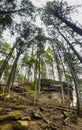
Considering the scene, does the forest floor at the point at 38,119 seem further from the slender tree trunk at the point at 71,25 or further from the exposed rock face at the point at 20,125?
the slender tree trunk at the point at 71,25

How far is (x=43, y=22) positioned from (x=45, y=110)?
6.98m

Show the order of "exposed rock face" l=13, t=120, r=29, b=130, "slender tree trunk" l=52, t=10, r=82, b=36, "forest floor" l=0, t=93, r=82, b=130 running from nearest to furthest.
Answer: "exposed rock face" l=13, t=120, r=29, b=130 → "forest floor" l=0, t=93, r=82, b=130 → "slender tree trunk" l=52, t=10, r=82, b=36

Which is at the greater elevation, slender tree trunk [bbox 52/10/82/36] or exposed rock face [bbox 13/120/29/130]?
slender tree trunk [bbox 52/10/82/36]

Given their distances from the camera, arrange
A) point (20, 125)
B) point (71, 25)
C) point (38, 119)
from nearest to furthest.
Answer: point (20, 125) < point (38, 119) < point (71, 25)

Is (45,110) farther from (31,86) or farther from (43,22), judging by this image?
(31,86)

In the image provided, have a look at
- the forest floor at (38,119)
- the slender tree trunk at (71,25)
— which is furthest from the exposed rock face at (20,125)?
the slender tree trunk at (71,25)

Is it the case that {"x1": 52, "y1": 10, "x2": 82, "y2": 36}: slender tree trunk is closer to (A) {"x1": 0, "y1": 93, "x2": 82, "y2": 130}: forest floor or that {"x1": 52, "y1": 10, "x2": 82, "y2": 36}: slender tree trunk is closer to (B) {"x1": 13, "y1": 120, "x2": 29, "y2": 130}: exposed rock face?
(A) {"x1": 0, "y1": 93, "x2": 82, "y2": 130}: forest floor

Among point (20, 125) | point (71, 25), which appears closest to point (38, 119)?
point (20, 125)

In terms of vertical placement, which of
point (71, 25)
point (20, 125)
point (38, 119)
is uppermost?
point (71, 25)

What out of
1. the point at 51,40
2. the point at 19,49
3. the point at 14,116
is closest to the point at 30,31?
the point at 19,49

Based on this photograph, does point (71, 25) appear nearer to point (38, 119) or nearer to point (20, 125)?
point (38, 119)

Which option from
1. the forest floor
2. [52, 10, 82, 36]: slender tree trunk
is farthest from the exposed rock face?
[52, 10, 82, 36]: slender tree trunk

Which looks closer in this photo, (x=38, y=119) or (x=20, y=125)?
(x=20, y=125)

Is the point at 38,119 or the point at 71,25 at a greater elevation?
the point at 71,25
